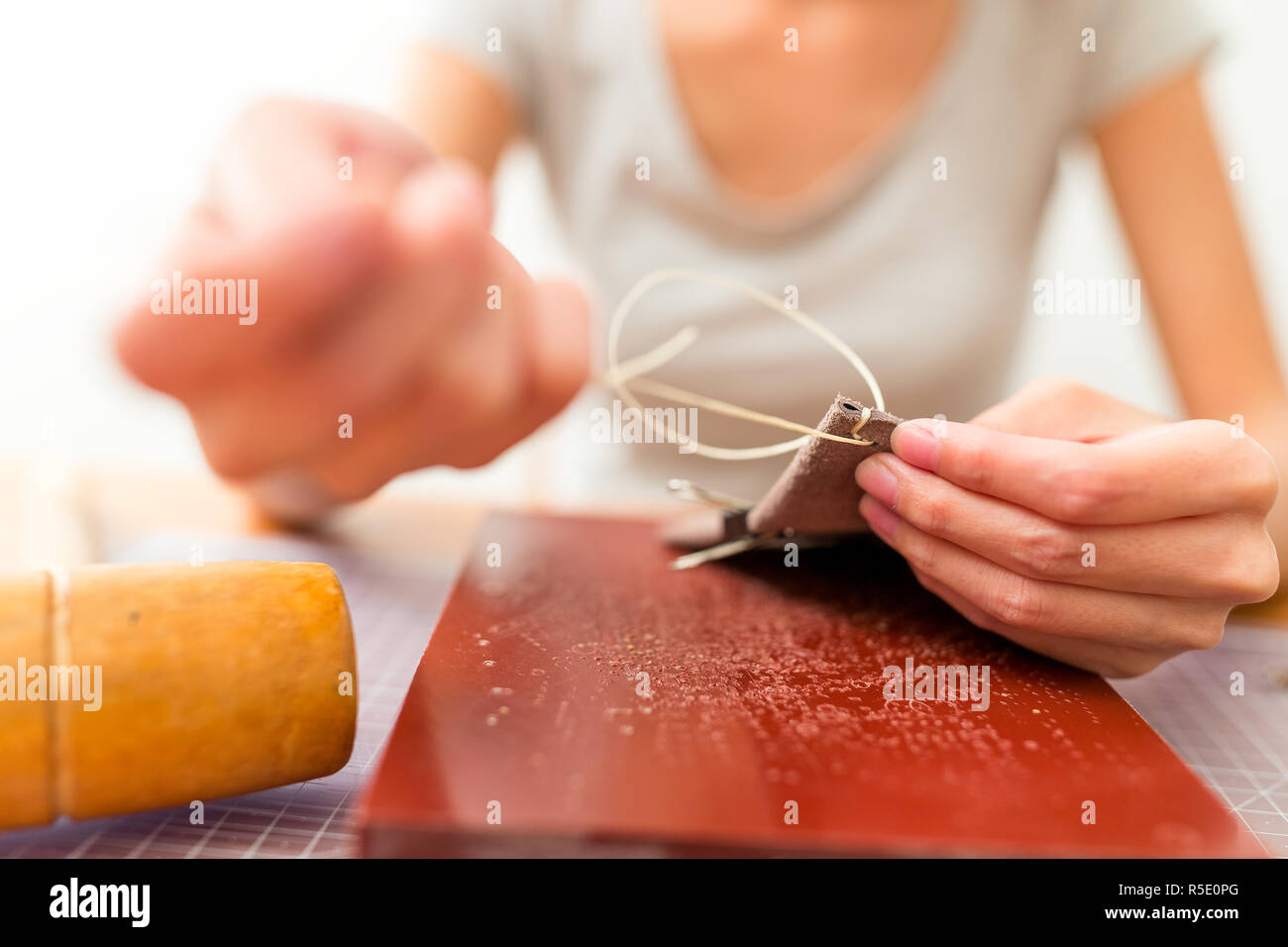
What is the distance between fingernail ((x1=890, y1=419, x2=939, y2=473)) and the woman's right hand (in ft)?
0.65

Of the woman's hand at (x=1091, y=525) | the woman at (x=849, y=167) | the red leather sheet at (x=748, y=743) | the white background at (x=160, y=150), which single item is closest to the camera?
the red leather sheet at (x=748, y=743)

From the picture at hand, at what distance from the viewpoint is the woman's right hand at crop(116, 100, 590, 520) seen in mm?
392

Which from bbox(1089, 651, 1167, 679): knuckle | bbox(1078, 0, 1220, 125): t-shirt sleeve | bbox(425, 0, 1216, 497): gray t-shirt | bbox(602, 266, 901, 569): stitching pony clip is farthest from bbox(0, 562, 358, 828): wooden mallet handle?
bbox(1078, 0, 1220, 125): t-shirt sleeve

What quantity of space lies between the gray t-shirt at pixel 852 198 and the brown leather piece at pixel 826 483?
467mm

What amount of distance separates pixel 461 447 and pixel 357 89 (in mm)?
1345

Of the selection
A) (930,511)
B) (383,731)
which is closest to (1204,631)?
(930,511)

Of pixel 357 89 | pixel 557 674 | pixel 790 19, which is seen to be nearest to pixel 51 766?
pixel 557 674

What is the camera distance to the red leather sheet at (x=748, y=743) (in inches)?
10.2

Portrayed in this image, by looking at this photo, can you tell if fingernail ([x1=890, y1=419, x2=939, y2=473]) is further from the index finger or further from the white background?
the white background

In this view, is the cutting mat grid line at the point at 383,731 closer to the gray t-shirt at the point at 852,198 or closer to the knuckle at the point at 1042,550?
the knuckle at the point at 1042,550

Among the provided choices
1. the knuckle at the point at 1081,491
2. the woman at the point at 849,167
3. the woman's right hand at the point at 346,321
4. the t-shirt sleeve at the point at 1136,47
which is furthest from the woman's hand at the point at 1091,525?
the t-shirt sleeve at the point at 1136,47

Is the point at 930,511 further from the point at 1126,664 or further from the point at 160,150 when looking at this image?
the point at 160,150
